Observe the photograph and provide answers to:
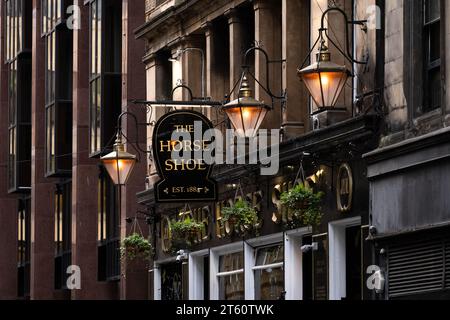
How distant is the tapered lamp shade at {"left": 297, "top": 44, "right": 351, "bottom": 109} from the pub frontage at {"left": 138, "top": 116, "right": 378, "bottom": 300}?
1.09m

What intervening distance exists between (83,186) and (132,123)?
5164mm

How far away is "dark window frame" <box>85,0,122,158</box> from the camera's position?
42781 millimetres

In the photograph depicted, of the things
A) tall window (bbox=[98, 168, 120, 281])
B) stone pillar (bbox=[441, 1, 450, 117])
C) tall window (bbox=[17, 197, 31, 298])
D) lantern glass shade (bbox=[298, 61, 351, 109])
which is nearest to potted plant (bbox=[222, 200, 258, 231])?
lantern glass shade (bbox=[298, 61, 351, 109])

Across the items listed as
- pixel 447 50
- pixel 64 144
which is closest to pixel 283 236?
pixel 447 50

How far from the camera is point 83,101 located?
4619 cm

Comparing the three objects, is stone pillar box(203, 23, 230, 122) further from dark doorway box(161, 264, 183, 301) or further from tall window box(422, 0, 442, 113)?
tall window box(422, 0, 442, 113)

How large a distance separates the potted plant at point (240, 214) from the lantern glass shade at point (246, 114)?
3540mm

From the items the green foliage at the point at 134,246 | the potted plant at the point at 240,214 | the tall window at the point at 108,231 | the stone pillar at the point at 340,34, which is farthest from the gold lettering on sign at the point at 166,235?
the stone pillar at the point at 340,34

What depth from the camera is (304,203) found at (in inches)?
1059

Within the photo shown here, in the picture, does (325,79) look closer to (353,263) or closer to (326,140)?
(326,140)

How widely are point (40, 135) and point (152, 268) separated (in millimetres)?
13644

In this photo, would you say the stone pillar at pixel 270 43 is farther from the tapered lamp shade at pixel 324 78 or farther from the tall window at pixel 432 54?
the tall window at pixel 432 54
